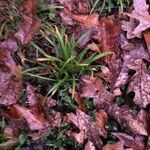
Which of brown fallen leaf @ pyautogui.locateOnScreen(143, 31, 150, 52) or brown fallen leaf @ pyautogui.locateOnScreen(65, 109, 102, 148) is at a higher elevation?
brown fallen leaf @ pyautogui.locateOnScreen(143, 31, 150, 52)

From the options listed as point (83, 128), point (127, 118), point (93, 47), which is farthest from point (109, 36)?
point (83, 128)

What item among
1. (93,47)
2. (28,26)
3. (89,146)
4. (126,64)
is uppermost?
(28,26)

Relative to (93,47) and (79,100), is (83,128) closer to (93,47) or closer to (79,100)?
(79,100)

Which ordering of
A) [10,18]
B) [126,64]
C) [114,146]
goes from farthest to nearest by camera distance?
[10,18] → [126,64] → [114,146]

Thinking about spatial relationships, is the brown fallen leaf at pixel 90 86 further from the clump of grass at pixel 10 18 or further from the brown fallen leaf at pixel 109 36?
the clump of grass at pixel 10 18

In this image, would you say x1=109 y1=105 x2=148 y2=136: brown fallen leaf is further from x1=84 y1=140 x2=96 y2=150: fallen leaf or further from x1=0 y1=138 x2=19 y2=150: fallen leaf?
x1=0 y1=138 x2=19 y2=150: fallen leaf

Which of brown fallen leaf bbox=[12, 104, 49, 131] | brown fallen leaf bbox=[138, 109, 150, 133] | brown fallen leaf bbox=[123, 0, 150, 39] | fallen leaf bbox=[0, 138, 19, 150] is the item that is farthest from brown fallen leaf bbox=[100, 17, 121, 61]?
fallen leaf bbox=[0, 138, 19, 150]
